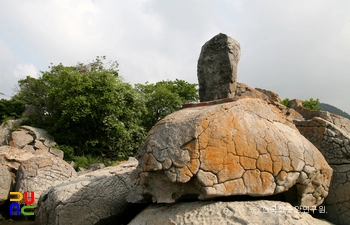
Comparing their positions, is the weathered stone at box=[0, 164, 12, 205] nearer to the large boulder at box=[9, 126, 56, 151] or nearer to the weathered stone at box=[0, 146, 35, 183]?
the weathered stone at box=[0, 146, 35, 183]

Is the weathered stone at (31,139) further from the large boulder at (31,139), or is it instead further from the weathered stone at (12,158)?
the weathered stone at (12,158)

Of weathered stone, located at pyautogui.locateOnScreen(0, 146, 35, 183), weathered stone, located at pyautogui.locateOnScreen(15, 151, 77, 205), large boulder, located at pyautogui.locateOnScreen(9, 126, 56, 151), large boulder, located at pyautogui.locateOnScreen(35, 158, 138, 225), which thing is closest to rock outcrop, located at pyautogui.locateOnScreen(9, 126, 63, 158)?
large boulder, located at pyautogui.locateOnScreen(9, 126, 56, 151)

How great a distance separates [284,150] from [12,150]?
9009mm

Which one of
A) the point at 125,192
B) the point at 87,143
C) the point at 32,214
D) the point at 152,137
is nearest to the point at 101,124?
the point at 87,143

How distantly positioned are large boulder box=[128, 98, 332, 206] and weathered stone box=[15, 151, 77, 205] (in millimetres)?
4133

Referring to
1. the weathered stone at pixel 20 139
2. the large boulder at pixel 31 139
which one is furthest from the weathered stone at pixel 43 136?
the weathered stone at pixel 20 139

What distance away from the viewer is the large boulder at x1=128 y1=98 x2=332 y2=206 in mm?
3635

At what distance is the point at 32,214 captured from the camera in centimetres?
704

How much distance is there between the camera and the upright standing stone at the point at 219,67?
521 centimetres

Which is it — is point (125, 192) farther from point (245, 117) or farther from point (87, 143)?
point (87, 143)

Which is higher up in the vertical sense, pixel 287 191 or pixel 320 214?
pixel 287 191
